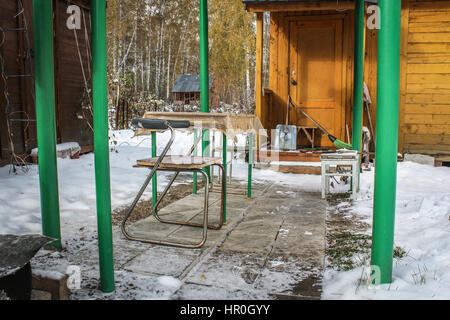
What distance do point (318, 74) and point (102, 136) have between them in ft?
21.4

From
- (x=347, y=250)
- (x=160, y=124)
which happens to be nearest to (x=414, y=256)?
(x=347, y=250)

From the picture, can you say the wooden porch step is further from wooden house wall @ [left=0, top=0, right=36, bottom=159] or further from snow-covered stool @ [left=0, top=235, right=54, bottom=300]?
snow-covered stool @ [left=0, top=235, right=54, bottom=300]

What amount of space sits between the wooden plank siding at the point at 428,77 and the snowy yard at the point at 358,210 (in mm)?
727

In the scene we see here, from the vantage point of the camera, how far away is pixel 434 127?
7.23 m

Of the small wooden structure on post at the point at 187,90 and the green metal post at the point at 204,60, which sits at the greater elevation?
the small wooden structure on post at the point at 187,90

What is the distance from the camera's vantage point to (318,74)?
25.7ft

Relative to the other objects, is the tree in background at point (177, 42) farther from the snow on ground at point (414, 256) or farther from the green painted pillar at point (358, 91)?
the snow on ground at point (414, 256)

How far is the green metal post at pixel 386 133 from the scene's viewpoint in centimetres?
200

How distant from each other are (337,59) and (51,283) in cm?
714

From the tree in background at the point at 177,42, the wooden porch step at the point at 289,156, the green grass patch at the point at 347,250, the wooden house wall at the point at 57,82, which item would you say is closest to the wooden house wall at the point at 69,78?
the wooden house wall at the point at 57,82

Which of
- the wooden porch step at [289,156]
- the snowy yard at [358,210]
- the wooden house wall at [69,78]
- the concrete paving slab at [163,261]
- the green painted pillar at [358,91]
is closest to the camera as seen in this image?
the snowy yard at [358,210]

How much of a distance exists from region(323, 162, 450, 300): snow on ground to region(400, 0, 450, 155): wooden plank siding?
2608 mm

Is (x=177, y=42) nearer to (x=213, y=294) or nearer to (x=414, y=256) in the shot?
(x=414, y=256)
